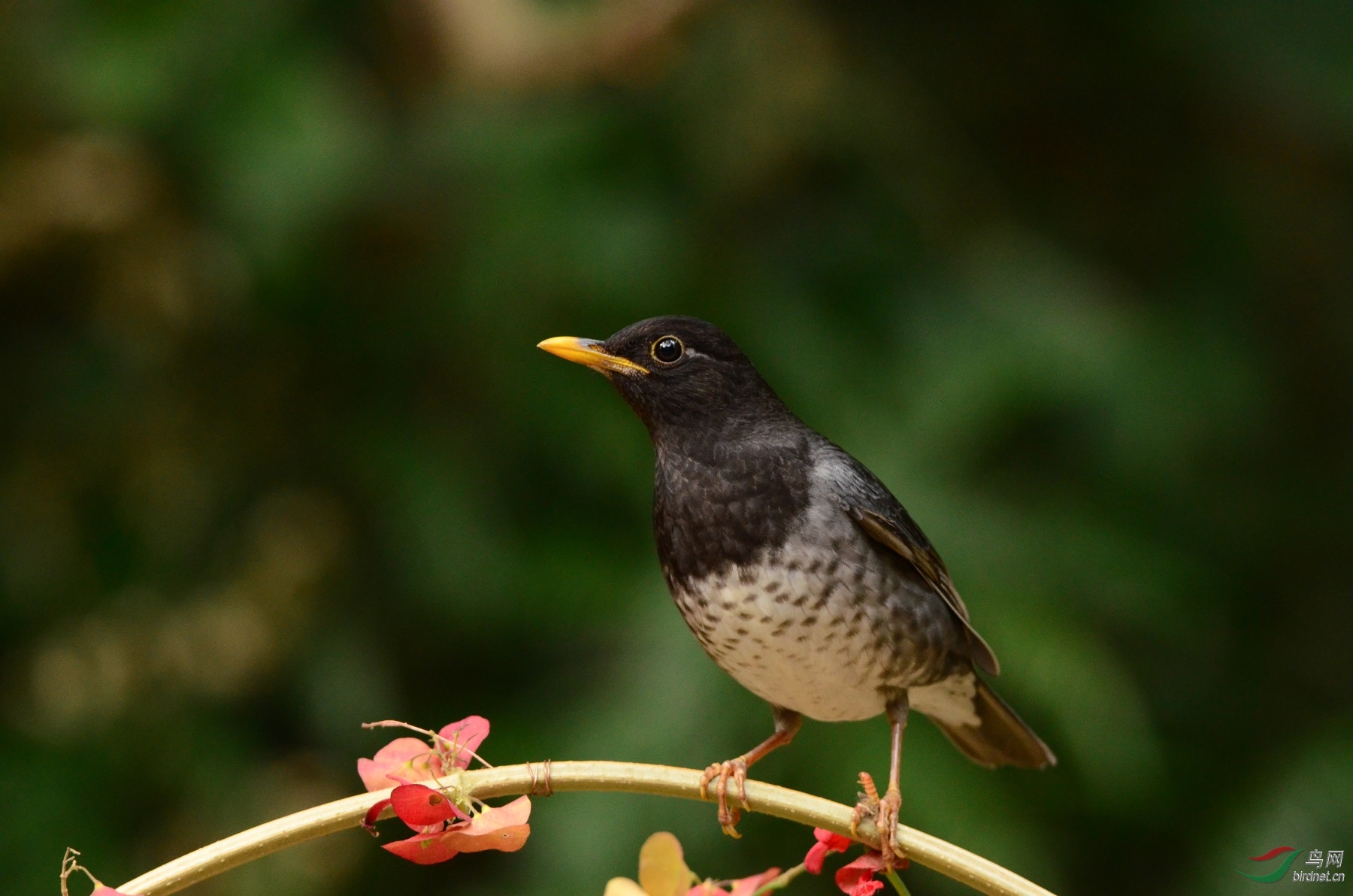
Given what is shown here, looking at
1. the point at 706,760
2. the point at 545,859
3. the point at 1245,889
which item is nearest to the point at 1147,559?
the point at 1245,889

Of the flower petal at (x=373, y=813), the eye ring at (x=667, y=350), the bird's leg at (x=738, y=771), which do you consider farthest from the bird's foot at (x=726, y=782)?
the eye ring at (x=667, y=350)

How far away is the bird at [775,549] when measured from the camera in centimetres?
230

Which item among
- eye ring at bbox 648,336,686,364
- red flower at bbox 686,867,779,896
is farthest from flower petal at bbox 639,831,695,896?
eye ring at bbox 648,336,686,364

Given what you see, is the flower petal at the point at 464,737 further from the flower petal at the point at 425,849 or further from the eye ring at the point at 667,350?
the eye ring at the point at 667,350

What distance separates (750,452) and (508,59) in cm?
225

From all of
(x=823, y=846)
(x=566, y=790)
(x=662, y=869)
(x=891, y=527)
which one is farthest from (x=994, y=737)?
(x=662, y=869)

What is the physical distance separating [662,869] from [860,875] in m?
0.43

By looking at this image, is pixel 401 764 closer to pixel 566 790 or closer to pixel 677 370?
pixel 566 790

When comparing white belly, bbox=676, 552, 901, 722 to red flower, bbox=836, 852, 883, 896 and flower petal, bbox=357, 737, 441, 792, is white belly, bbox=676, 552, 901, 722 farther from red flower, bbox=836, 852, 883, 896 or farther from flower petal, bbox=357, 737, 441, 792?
flower petal, bbox=357, 737, 441, 792

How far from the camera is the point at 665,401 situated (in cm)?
252

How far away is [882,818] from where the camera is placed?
1.91 metres

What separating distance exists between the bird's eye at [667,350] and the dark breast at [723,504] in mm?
169

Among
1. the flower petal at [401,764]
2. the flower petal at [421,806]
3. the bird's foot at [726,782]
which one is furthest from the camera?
the bird's foot at [726,782]

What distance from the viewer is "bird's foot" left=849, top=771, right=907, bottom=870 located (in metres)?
1.59
